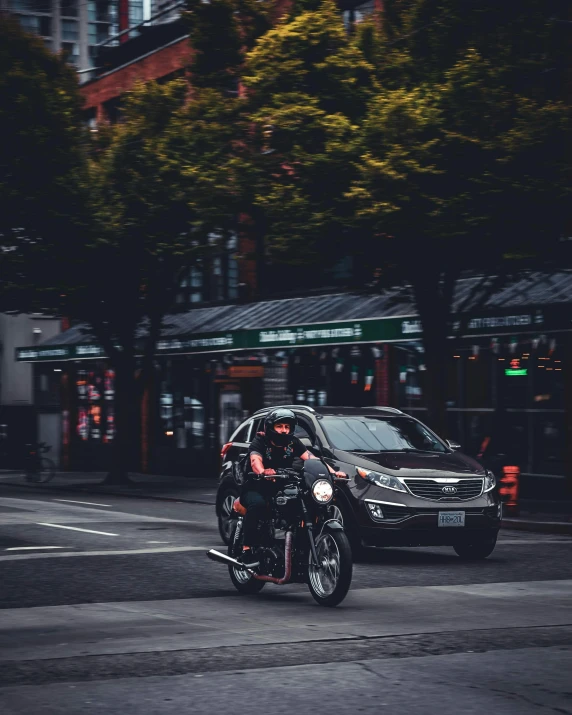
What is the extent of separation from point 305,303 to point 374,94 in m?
10.9

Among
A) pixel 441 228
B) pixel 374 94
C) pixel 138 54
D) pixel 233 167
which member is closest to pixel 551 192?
pixel 441 228

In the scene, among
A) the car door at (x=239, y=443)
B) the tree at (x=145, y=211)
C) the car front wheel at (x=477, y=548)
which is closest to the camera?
the car front wheel at (x=477, y=548)

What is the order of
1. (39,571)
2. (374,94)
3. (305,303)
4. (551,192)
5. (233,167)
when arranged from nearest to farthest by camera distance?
(39,571) < (551,192) < (374,94) < (233,167) < (305,303)

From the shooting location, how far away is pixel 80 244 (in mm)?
28625

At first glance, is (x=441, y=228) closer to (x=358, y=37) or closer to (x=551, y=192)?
(x=551, y=192)

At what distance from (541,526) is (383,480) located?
5809 millimetres

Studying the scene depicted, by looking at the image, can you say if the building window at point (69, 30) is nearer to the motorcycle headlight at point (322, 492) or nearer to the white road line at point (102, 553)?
the white road line at point (102, 553)

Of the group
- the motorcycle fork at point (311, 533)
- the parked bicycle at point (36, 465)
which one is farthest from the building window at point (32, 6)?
the motorcycle fork at point (311, 533)

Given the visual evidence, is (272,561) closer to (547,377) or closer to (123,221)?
(547,377)

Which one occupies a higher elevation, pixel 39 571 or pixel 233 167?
pixel 233 167

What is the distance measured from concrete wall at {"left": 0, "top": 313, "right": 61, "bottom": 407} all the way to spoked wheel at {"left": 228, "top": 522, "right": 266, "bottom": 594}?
37.2 metres

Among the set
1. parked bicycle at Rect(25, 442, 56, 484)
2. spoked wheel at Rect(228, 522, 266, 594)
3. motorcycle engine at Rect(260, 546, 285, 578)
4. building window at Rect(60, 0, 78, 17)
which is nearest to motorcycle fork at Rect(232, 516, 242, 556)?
spoked wheel at Rect(228, 522, 266, 594)

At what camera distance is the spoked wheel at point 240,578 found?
1129 centimetres

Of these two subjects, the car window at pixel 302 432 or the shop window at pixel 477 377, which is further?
the shop window at pixel 477 377
